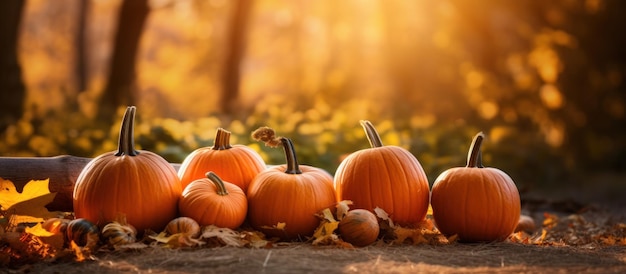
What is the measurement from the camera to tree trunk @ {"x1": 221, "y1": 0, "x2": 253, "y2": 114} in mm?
16844

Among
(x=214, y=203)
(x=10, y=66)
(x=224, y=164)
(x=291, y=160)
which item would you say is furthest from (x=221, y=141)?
(x=10, y=66)

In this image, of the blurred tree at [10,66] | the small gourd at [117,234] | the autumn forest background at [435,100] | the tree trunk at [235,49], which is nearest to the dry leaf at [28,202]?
the small gourd at [117,234]

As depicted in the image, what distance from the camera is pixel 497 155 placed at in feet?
28.9

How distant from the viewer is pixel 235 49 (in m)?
17.0

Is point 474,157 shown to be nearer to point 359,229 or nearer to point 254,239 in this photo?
point 359,229

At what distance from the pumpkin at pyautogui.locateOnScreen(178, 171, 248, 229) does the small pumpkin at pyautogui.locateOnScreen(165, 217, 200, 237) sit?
0.08 meters

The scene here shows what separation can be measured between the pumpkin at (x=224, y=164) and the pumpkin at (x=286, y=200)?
17 centimetres

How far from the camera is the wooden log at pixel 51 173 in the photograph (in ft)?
14.6

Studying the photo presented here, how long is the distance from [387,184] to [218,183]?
94cm

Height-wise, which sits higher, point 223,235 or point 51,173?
point 51,173

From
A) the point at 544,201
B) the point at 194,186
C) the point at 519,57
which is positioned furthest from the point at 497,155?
the point at 194,186

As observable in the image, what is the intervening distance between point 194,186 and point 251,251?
659mm

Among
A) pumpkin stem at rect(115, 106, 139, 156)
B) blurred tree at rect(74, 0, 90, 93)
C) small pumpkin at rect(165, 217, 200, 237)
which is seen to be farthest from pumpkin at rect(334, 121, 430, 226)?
blurred tree at rect(74, 0, 90, 93)

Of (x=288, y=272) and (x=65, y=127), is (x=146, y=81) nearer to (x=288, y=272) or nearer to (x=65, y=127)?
(x=65, y=127)
